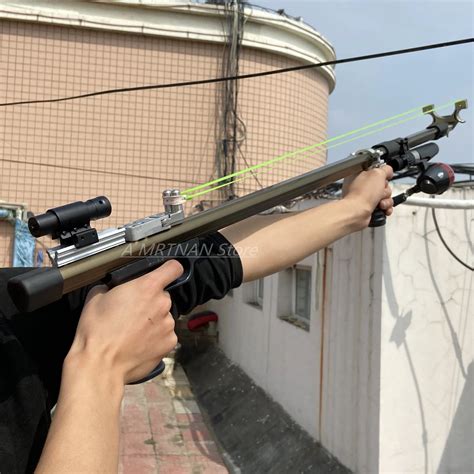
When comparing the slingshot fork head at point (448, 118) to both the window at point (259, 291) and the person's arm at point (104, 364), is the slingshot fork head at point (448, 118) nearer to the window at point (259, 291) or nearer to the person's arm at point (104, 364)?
the person's arm at point (104, 364)

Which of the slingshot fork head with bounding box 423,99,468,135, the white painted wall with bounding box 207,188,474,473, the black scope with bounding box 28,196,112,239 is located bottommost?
the white painted wall with bounding box 207,188,474,473

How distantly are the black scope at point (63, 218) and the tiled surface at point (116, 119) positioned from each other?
670 cm

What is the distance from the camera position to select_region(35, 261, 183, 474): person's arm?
0.85 m

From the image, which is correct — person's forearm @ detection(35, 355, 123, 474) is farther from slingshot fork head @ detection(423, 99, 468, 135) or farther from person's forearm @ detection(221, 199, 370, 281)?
slingshot fork head @ detection(423, 99, 468, 135)

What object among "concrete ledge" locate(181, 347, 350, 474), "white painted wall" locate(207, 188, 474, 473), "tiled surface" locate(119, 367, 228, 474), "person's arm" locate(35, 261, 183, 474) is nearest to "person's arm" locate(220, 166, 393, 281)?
"person's arm" locate(35, 261, 183, 474)

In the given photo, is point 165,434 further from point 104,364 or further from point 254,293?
point 104,364

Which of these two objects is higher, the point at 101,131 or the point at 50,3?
the point at 50,3

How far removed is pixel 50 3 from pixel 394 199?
7692 millimetres

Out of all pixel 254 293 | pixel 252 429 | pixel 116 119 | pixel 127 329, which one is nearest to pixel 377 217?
pixel 127 329

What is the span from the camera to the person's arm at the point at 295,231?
1539mm

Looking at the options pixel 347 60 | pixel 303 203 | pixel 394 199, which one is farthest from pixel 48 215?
pixel 303 203

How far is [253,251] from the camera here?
1531 millimetres

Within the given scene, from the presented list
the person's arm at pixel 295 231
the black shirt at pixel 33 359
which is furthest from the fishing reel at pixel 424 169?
the black shirt at pixel 33 359

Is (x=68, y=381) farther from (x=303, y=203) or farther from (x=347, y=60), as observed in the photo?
(x=303, y=203)
